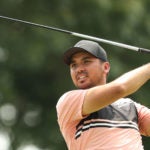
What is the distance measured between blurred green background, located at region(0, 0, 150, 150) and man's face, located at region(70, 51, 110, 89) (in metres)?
7.64

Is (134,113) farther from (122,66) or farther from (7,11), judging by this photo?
(7,11)

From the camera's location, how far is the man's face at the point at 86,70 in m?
7.36

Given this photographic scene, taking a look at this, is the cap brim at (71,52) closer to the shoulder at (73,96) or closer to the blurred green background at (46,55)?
the shoulder at (73,96)

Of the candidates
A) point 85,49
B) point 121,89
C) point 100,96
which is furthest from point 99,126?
point 85,49

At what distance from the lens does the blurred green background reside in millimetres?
15930

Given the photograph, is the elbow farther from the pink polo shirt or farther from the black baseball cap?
the black baseball cap

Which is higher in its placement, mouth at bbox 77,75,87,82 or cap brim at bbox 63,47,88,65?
cap brim at bbox 63,47,88,65

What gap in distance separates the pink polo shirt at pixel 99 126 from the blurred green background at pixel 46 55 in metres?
7.82

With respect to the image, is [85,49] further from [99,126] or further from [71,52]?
[99,126]

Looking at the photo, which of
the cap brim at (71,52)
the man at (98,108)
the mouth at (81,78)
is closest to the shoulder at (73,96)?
the man at (98,108)

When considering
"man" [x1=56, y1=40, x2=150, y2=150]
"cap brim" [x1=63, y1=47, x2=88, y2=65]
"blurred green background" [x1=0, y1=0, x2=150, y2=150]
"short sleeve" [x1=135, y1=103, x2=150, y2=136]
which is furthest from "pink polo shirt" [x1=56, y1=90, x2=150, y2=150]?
"blurred green background" [x1=0, y1=0, x2=150, y2=150]

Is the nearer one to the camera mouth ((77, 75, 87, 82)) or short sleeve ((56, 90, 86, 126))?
short sleeve ((56, 90, 86, 126))

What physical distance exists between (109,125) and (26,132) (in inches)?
400

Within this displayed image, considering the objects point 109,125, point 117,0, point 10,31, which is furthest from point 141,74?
point 10,31
